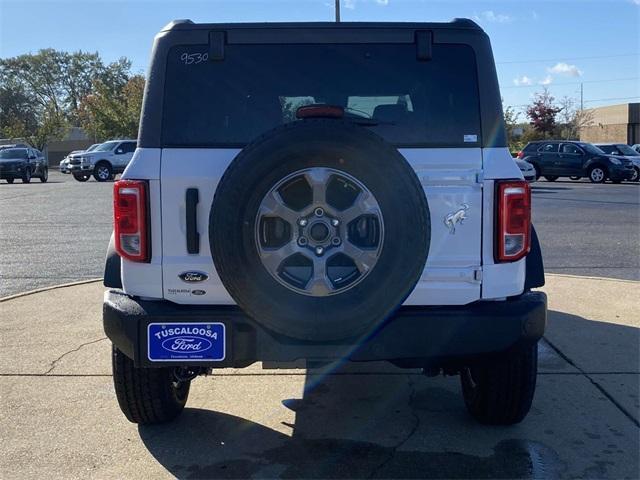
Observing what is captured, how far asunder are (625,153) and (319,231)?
27.4 metres

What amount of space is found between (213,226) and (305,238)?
41cm

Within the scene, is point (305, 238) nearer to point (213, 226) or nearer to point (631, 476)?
point (213, 226)

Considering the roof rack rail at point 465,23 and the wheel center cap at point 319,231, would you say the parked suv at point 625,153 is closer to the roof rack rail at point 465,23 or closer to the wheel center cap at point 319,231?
the roof rack rail at point 465,23

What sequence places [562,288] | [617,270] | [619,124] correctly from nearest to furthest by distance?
[562,288] < [617,270] < [619,124]

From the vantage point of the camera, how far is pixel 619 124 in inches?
2170

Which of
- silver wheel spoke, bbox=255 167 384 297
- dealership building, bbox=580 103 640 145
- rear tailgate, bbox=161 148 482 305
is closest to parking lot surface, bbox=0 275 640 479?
rear tailgate, bbox=161 148 482 305

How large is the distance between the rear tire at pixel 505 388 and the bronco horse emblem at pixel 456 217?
0.78m

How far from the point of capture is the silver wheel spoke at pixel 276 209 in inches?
125

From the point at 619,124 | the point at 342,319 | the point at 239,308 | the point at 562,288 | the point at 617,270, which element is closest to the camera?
the point at 342,319

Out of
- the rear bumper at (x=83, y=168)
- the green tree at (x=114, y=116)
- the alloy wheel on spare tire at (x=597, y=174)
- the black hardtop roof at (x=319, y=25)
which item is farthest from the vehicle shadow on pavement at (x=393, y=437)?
the green tree at (x=114, y=116)

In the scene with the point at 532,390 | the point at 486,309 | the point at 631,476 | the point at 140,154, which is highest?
the point at 140,154

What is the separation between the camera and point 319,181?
3.15m

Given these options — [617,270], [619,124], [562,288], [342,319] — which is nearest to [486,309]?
[342,319]

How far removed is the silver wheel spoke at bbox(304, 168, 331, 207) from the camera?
3.15 meters
